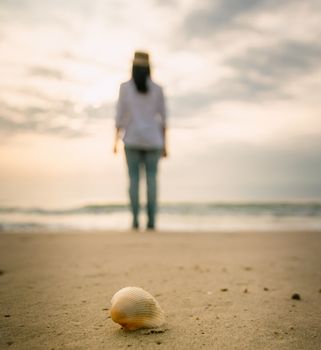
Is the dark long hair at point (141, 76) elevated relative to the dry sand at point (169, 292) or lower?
elevated

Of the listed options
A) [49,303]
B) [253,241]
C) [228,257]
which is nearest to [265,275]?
[228,257]

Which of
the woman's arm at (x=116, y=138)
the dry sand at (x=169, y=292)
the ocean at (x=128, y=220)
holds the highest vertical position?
the woman's arm at (x=116, y=138)

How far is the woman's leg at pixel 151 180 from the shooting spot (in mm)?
5465

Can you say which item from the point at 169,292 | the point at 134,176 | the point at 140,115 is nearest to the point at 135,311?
the point at 169,292

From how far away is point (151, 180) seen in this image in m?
5.48

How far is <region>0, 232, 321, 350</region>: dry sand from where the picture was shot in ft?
4.54

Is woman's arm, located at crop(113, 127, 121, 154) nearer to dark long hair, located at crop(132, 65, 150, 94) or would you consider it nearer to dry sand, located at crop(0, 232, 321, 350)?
dark long hair, located at crop(132, 65, 150, 94)

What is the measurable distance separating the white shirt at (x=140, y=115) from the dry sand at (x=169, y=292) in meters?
1.73

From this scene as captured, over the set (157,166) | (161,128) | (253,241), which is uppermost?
(161,128)

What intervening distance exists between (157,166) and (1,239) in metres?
2.21

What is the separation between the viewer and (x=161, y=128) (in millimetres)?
5625

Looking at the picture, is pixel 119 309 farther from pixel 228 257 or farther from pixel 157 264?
pixel 228 257

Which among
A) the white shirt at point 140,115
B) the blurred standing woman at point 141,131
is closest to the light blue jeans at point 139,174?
the blurred standing woman at point 141,131

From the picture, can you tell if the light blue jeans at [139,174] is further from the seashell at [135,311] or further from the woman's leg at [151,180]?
the seashell at [135,311]
